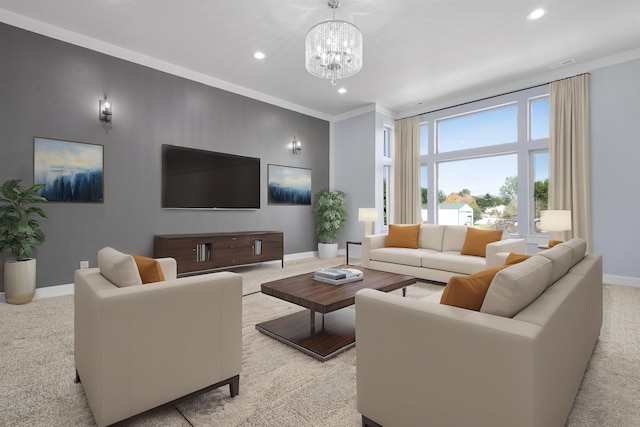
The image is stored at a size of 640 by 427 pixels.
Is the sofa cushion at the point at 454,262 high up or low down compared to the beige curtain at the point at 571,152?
down

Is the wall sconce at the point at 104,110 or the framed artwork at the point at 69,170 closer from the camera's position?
the framed artwork at the point at 69,170

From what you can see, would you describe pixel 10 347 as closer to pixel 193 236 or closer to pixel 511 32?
pixel 193 236

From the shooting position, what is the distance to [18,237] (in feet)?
10.5

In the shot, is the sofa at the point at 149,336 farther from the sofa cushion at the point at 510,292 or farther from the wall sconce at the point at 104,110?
the wall sconce at the point at 104,110

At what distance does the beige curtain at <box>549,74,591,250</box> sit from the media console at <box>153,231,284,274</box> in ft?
14.2

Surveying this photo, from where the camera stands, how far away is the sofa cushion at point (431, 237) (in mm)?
4637

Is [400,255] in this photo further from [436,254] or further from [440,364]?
[440,364]

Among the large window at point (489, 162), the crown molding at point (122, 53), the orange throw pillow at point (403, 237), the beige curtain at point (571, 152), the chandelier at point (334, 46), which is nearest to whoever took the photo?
the chandelier at point (334, 46)

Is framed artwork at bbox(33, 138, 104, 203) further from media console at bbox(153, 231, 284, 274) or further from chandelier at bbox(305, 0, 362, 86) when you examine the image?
chandelier at bbox(305, 0, 362, 86)

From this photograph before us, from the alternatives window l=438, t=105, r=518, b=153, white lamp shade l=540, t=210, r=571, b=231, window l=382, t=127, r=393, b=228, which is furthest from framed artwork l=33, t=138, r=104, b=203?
window l=438, t=105, r=518, b=153

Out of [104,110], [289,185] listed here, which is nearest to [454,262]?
[289,185]

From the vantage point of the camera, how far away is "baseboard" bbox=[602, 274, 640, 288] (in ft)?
13.4

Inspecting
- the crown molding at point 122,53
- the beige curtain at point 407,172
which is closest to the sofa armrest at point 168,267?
the crown molding at point 122,53

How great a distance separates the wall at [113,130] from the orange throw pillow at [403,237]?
2.37m
